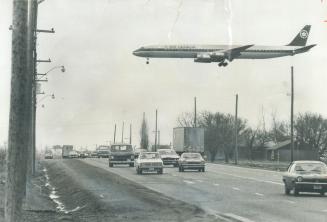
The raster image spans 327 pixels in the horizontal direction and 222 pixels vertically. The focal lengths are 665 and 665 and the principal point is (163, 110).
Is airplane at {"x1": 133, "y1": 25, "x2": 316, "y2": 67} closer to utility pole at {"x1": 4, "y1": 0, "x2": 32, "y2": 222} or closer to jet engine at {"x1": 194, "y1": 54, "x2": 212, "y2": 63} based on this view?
jet engine at {"x1": 194, "y1": 54, "x2": 212, "y2": 63}

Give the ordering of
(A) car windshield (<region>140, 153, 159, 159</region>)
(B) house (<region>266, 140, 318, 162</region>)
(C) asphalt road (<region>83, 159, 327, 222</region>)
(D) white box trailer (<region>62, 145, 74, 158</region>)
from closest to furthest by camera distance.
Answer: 1. (C) asphalt road (<region>83, 159, 327, 222</region>)
2. (A) car windshield (<region>140, 153, 159, 159</region>)
3. (B) house (<region>266, 140, 318, 162</region>)
4. (D) white box trailer (<region>62, 145, 74, 158</region>)

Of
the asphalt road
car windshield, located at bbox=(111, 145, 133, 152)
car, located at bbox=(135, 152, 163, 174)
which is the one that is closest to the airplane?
car windshield, located at bbox=(111, 145, 133, 152)

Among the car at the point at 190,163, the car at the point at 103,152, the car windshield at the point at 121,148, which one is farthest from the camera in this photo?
the car at the point at 103,152

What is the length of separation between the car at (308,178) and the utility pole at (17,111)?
16.0 m

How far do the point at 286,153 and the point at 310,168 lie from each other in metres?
90.0

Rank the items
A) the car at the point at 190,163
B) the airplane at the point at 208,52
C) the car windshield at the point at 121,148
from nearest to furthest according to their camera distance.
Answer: the car at the point at 190,163 < the car windshield at the point at 121,148 < the airplane at the point at 208,52

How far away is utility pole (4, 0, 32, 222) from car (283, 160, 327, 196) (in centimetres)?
1596

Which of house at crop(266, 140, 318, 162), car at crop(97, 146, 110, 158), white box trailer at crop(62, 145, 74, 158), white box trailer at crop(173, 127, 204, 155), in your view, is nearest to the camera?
white box trailer at crop(173, 127, 204, 155)

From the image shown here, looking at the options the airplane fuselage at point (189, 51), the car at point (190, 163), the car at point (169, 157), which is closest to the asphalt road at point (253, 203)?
the car at point (190, 163)

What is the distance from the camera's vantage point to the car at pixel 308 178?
76.6 ft

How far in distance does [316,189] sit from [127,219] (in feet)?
31.7

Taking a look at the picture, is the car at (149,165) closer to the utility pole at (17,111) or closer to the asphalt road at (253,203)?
the asphalt road at (253,203)

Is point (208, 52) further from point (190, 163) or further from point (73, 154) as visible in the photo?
point (73, 154)

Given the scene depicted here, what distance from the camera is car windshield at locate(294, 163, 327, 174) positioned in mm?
23806
